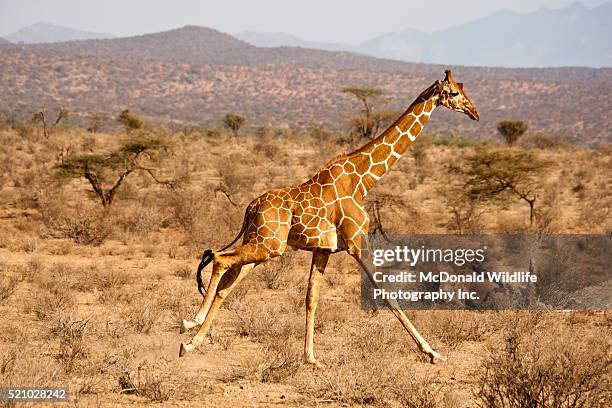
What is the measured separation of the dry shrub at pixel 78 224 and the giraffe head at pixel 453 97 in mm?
9802

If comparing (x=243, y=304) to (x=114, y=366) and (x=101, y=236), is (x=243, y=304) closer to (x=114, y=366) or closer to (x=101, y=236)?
(x=114, y=366)

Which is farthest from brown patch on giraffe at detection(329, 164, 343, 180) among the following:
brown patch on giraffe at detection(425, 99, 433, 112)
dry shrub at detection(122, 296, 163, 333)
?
dry shrub at detection(122, 296, 163, 333)

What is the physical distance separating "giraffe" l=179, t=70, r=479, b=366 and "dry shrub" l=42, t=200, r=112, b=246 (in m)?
8.71

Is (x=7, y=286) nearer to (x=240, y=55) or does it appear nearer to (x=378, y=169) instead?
(x=378, y=169)

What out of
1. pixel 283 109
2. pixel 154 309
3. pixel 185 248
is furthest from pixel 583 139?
pixel 154 309

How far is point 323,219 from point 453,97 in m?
1.76

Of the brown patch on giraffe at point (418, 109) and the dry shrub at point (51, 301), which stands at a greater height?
the brown patch on giraffe at point (418, 109)

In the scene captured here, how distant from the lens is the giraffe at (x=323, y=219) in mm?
6336

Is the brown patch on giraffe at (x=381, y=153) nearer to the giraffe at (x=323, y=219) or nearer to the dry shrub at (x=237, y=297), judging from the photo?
the giraffe at (x=323, y=219)

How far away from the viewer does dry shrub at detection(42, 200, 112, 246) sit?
14461mm

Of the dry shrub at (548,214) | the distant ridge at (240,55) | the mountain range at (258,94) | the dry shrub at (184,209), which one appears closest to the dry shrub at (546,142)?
the mountain range at (258,94)

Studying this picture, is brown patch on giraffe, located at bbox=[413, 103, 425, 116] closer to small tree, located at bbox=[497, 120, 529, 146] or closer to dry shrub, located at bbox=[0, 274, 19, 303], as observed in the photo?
dry shrub, located at bbox=[0, 274, 19, 303]

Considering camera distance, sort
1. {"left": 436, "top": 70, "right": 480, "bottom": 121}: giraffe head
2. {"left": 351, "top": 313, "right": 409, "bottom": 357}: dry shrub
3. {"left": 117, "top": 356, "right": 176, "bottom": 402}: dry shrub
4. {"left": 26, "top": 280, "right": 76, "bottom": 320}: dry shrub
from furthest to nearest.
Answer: {"left": 26, "top": 280, "right": 76, "bottom": 320}: dry shrub < {"left": 351, "top": 313, "right": 409, "bottom": 357}: dry shrub < {"left": 436, "top": 70, "right": 480, "bottom": 121}: giraffe head < {"left": 117, "top": 356, "right": 176, "bottom": 402}: dry shrub

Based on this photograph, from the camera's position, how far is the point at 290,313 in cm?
943
